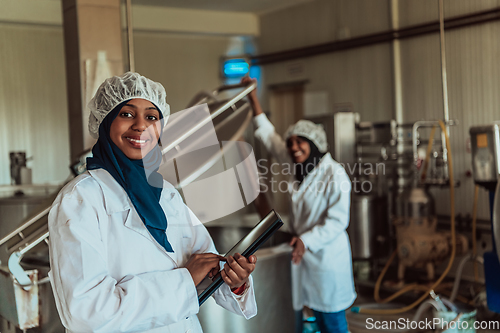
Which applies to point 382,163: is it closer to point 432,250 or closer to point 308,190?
point 432,250

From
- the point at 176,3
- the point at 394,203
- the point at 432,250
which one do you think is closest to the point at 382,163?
the point at 394,203

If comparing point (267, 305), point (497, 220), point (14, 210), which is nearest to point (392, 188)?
point (497, 220)

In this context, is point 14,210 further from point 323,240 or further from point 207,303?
point 323,240

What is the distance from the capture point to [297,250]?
2.26 meters

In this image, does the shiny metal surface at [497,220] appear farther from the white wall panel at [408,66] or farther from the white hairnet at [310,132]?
the white wall panel at [408,66]

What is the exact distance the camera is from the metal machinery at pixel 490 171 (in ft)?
8.90

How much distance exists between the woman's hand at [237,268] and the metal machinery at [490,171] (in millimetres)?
2057

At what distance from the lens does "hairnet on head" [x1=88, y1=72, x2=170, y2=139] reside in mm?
1067

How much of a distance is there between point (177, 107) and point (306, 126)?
3575 mm

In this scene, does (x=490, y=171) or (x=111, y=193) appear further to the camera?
(x=490, y=171)

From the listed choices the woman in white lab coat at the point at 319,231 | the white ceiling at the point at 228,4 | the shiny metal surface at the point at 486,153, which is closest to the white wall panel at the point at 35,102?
the white ceiling at the point at 228,4

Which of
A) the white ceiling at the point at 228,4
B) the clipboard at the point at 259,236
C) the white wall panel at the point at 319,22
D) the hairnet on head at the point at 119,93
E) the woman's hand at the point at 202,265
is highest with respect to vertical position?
the white ceiling at the point at 228,4

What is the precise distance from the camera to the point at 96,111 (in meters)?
1.09

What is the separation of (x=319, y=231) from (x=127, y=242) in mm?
1444
